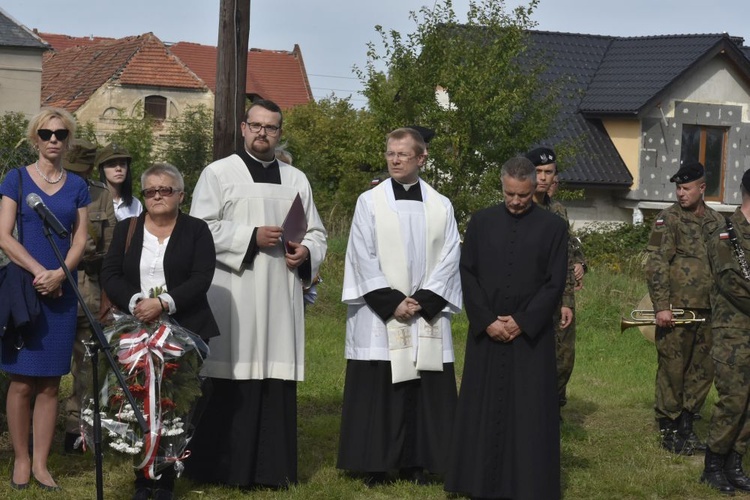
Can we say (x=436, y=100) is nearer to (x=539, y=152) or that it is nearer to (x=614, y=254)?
(x=614, y=254)

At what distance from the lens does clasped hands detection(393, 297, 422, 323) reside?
26.2 ft

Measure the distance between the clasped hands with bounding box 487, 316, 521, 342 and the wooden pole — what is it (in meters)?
3.95

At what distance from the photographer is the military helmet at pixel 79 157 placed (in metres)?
8.90

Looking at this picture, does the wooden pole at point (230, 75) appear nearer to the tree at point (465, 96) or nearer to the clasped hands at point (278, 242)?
the clasped hands at point (278, 242)

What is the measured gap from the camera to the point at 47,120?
7438 mm

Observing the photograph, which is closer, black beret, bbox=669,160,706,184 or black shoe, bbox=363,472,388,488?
black shoe, bbox=363,472,388,488

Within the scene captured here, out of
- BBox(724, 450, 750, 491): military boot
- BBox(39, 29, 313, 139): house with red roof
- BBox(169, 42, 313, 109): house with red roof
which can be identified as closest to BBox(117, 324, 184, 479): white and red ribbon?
BBox(724, 450, 750, 491): military boot

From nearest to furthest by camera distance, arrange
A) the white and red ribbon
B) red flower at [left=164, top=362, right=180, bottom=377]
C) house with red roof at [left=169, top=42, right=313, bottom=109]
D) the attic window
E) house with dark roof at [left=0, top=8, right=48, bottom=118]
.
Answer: the white and red ribbon < red flower at [left=164, top=362, right=180, bottom=377] < house with dark roof at [left=0, top=8, right=48, bottom=118] < the attic window < house with red roof at [left=169, top=42, right=313, bottom=109]

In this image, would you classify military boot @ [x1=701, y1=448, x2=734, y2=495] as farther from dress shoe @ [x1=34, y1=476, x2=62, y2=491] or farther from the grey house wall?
the grey house wall

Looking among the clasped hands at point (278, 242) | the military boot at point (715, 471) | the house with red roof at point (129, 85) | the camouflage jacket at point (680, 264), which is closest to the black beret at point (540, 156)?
the camouflage jacket at point (680, 264)

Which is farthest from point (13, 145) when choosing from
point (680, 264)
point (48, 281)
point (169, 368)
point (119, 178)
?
point (169, 368)

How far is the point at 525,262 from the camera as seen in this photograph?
7574 millimetres

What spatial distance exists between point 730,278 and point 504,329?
5.56 ft

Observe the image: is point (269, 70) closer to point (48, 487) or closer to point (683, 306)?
point (683, 306)
